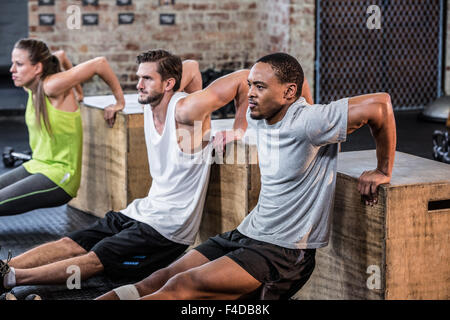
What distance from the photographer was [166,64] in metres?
3.53

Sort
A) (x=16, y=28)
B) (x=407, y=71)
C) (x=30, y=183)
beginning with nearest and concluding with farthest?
1. (x=30, y=183)
2. (x=407, y=71)
3. (x=16, y=28)

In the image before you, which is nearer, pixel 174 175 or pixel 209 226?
pixel 174 175

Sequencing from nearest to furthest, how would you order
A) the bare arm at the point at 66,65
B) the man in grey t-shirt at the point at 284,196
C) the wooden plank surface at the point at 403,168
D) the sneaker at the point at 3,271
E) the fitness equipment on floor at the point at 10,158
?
the man in grey t-shirt at the point at 284,196 < the wooden plank surface at the point at 403,168 < the sneaker at the point at 3,271 < the bare arm at the point at 66,65 < the fitness equipment on floor at the point at 10,158

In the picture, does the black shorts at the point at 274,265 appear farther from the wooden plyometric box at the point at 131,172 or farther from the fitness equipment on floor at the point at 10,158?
the fitness equipment on floor at the point at 10,158

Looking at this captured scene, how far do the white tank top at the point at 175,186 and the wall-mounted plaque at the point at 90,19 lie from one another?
5.03 m

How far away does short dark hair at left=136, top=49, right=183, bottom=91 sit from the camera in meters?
3.53

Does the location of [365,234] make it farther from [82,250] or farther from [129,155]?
[129,155]

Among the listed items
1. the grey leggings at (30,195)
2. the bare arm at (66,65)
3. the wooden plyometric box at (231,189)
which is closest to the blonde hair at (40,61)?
the grey leggings at (30,195)

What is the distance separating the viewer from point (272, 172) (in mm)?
2920

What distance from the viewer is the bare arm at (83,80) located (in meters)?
4.29

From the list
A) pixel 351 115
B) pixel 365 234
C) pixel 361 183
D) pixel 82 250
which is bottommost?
pixel 82 250

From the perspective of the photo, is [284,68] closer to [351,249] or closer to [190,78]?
[351,249]

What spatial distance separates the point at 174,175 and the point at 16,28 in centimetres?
824
